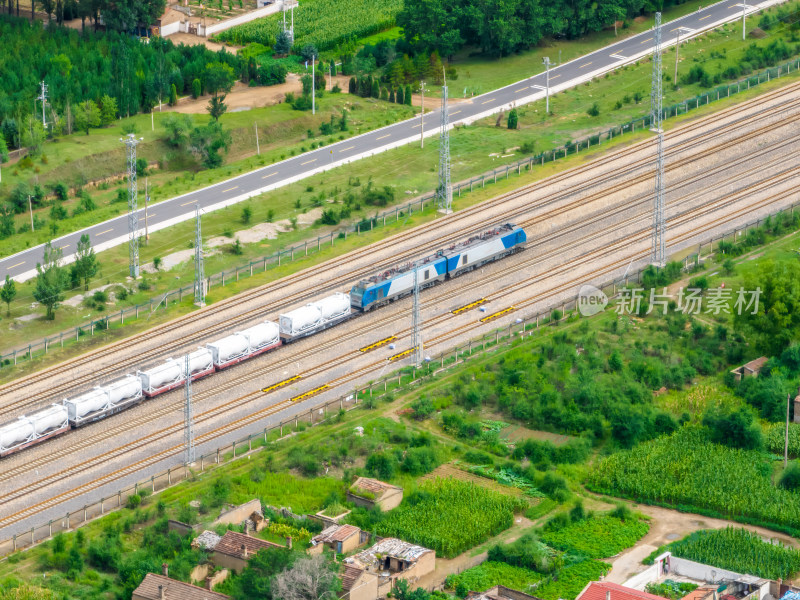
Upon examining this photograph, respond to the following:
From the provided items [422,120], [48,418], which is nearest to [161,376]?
[48,418]

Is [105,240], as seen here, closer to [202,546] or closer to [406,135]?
[406,135]

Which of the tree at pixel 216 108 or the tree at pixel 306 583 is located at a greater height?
the tree at pixel 216 108

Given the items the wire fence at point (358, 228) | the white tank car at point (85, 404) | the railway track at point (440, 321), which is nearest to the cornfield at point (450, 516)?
the railway track at point (440, 321)

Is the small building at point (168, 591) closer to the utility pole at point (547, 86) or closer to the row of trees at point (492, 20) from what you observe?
the utility pole at point (547, 86)

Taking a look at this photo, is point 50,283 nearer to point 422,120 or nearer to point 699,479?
point 422,120

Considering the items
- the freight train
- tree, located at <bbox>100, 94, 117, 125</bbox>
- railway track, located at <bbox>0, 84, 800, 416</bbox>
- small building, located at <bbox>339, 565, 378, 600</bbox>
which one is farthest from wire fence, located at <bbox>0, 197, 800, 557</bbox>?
tree, located at <bbox>100, 94, 117, 125</bbox>

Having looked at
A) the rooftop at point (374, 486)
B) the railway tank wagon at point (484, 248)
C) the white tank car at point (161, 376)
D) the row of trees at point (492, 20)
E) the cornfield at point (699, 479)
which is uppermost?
the row of trees at point (492, 20)
